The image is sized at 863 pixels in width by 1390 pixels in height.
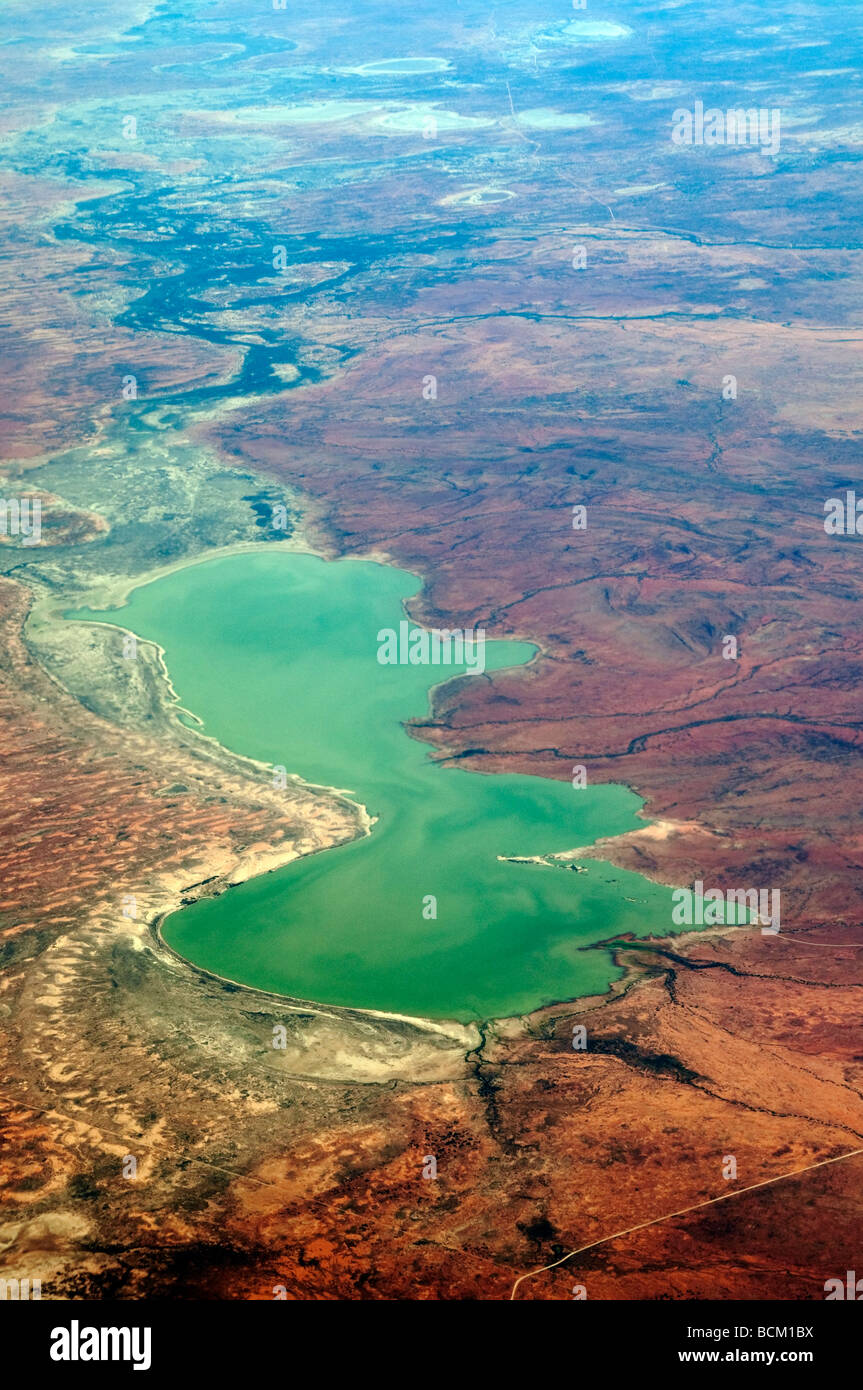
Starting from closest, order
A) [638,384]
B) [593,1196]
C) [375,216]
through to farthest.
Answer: [593,1196], [638,384], [375,216]

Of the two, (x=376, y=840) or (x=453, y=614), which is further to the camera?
(x=453, y=614)

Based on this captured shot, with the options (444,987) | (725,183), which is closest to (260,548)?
(444,987)

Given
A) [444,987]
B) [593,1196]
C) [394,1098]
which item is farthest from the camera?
[444,987]

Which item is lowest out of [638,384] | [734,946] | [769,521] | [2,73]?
[734,946]

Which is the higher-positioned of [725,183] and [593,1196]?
[725,183]

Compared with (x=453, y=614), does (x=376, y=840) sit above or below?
below

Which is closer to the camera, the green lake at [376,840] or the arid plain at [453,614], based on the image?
the arid plain at [453,614]

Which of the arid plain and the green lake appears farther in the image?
the green lake

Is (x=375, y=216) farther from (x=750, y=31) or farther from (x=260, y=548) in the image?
(x=750, y=31)
